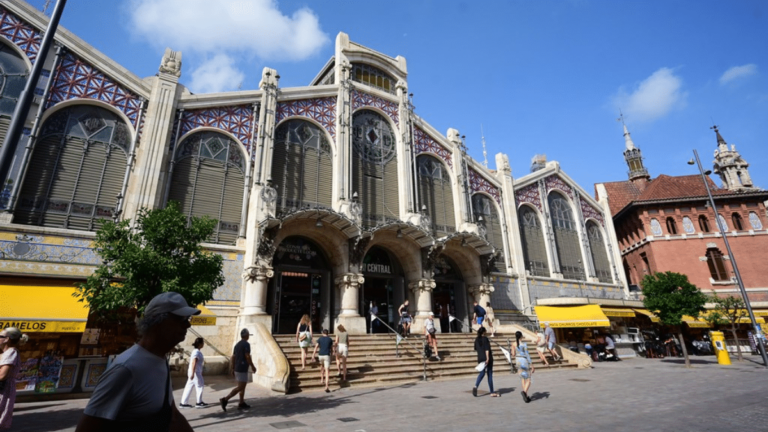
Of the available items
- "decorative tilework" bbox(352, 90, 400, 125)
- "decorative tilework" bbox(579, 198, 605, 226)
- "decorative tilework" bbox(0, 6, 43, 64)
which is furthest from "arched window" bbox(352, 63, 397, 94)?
"decorative tilework" bbox(579, 198, 605, 226)

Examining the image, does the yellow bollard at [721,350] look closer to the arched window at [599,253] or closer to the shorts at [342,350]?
the arched window at [599,253]

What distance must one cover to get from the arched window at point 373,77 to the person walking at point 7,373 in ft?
68.7

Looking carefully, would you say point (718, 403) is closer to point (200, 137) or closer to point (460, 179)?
point (460, 179)

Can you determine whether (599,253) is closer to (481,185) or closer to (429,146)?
(481,185)

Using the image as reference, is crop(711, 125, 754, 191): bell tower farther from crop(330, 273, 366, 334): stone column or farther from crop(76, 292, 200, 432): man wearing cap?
crop(76, 292, 200, 432): man wearing cap

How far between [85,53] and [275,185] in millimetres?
9061

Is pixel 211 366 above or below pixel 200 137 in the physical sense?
below

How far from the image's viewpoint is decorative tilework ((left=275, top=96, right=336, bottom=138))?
2038 centimetres

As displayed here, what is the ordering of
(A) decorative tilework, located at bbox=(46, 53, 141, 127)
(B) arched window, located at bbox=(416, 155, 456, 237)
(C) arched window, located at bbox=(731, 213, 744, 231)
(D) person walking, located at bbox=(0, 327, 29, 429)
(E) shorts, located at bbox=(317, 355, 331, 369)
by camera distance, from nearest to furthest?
(D) person walking, located at bbox=(0, 327, 29, 429) → (E) shorts, located at bbox=(317, 355, 331, 369) → (A) decorative tilework, located at bbox=(46, 53, 141, 127) → (B) arched window, located at bbox=(416, 155, 456, 237) → (C) arched window, located at bbox=(731, 213, 744, 231)

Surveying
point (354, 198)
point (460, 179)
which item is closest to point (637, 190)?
point (460, 179)

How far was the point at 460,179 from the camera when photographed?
24.8 meters

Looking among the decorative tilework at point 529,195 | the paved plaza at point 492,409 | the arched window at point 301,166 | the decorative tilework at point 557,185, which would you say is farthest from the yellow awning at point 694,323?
the arched window at point 301,166

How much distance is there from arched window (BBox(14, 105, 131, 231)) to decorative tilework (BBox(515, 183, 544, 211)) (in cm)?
2324

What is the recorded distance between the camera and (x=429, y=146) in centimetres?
2514
